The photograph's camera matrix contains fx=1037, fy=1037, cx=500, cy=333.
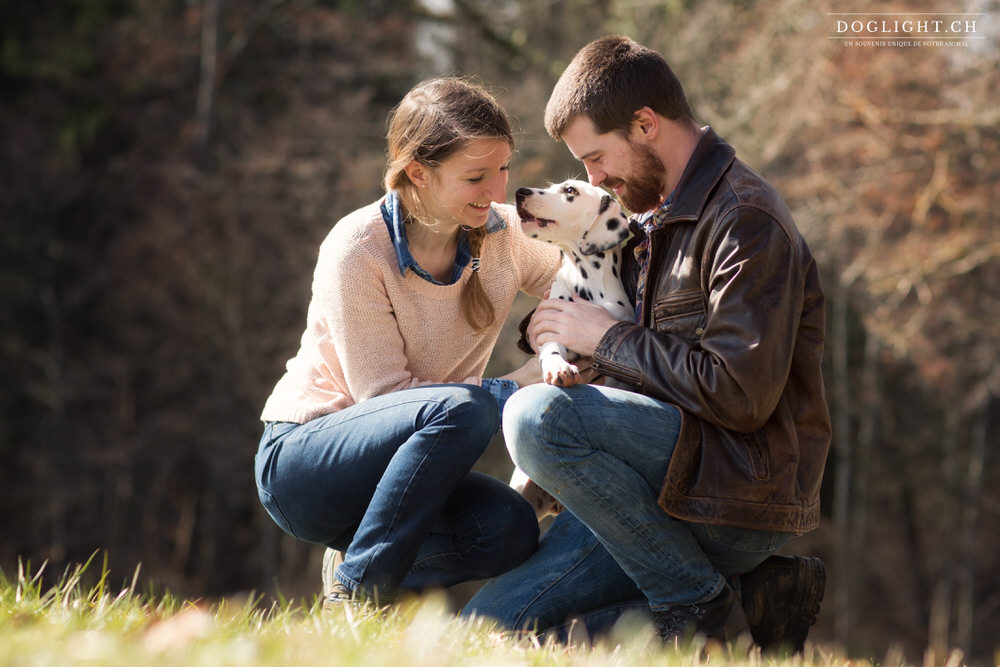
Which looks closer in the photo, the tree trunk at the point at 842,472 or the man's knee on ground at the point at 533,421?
the man's knee on ground at the point at 533,421

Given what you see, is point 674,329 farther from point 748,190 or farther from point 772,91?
point 772,91

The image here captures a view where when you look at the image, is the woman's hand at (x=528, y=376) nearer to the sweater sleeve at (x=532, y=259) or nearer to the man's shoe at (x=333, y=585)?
the sweater sleeve at (x=532, y=259)

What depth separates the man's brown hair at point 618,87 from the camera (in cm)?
318

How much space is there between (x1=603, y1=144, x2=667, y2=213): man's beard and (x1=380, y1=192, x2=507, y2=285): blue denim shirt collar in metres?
0.55

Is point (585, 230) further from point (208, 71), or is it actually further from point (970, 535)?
point (208, 71)

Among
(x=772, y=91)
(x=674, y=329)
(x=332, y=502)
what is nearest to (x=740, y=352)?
(x=674, y=329)

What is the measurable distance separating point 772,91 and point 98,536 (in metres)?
12.7

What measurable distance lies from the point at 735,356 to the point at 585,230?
0.85 metres

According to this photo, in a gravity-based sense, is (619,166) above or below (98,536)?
above

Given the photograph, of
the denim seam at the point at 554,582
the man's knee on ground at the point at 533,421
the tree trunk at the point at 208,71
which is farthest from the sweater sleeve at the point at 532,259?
the tree trunk at the point at 208,71

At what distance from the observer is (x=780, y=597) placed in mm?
3271

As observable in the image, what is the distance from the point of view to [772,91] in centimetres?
1048

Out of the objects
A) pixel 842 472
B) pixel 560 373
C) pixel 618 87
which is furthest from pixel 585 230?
pixel 842 472

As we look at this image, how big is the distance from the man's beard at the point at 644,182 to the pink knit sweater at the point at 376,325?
53 cm
